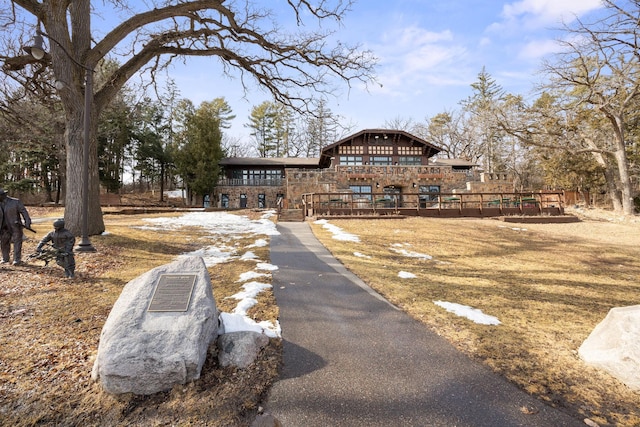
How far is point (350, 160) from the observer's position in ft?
103

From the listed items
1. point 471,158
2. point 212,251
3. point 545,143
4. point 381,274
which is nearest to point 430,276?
point 381,274

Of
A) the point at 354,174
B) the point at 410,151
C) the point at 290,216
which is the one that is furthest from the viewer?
the point at 410,151

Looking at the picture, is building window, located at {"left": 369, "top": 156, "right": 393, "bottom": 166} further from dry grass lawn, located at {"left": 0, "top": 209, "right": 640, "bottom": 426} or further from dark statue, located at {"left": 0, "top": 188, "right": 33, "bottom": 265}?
dark statue, located at {"left": 0, "top": 188, "right": 33, "bottom": 265}

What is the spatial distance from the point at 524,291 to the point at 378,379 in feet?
15.0

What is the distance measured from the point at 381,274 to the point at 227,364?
4352 mm

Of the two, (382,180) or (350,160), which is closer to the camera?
(382,180)

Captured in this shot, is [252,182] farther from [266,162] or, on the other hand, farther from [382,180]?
[382,180]

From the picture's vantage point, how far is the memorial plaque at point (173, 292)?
10.2ft

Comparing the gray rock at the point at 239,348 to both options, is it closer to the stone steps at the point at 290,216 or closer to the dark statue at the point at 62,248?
the dark statue at the point at 62,248

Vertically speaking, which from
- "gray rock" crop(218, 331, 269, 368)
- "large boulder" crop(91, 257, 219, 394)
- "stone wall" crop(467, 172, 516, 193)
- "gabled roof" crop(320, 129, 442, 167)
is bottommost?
"gray rock" crop(218, 331, 269, 368)

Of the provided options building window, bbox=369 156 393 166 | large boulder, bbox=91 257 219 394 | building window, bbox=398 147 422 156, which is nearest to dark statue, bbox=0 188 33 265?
large boulder, bbox=91 257 219 394

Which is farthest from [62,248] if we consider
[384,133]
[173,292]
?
[384,133]

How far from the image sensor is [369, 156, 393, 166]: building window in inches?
1257

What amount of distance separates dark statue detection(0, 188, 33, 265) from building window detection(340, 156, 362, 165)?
27.0 meters
